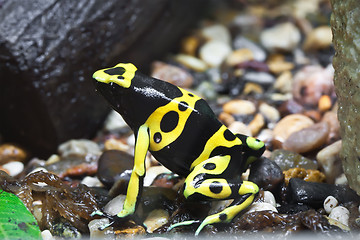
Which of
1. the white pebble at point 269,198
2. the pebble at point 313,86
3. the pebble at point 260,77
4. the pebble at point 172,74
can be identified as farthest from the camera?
the pebble at point 260,77

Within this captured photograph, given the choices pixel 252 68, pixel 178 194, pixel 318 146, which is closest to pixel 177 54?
pixel 252 68

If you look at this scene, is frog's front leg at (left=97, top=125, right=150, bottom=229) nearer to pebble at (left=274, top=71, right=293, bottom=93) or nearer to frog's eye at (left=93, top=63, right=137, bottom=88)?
frog's eye at (left=93, top=63, right=137, bottom=88)

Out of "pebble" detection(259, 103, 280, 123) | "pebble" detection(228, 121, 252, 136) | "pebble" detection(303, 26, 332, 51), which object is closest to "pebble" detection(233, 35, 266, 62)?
"pebble" detection(303, 26, 332, 51)

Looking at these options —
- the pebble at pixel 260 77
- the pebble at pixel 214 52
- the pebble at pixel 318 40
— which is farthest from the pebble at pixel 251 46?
the pebble at pixel 318 40

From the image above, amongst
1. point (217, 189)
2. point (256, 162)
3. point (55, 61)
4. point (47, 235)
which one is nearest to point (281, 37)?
point (55, 61)

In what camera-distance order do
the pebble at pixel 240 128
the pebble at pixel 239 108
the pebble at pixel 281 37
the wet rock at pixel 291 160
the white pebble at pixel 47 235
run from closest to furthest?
the white pebble at pixel 47 235
the wet rock at pixel 291 160
the pebble at pixel 240 128
the pebble at pixel 239 108
the pebble at pixel 281 37

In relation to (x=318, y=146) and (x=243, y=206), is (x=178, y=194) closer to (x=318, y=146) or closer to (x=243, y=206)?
(x=243, y=206)

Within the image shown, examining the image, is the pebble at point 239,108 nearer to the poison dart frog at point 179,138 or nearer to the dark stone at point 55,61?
the dark stone at point 55,61
